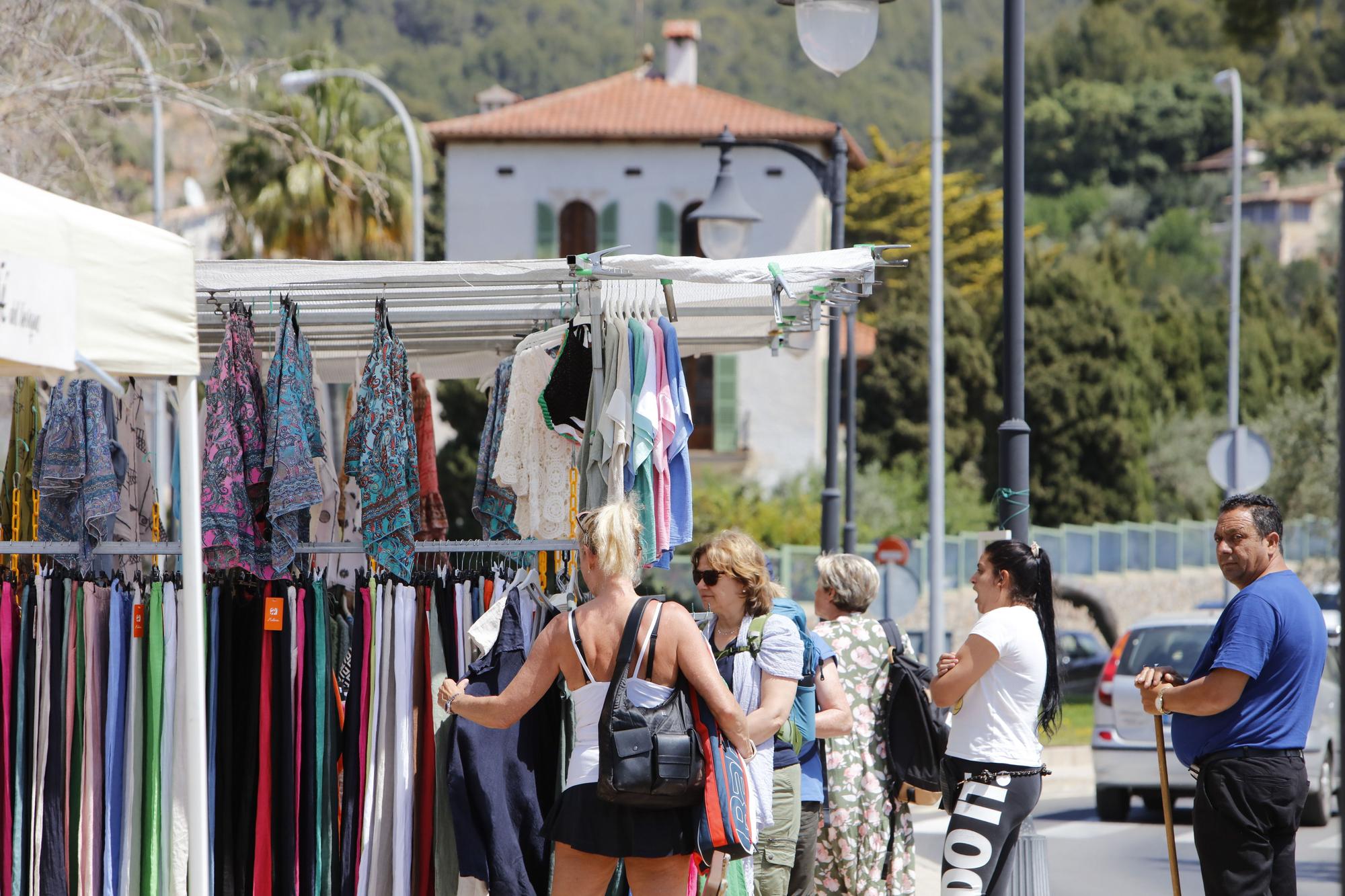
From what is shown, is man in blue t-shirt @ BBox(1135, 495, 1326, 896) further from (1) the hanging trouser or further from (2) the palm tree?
(2) the palm tree

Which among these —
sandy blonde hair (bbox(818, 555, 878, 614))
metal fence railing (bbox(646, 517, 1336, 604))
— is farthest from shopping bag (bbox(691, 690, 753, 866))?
metal fence railing (bbox(646, 517, 1336, 604))

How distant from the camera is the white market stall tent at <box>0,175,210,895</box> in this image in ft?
12.5

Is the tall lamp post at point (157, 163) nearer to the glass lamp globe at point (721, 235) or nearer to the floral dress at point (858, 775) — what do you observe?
the floral dress at point (858, 775)

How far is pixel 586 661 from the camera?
4922mm

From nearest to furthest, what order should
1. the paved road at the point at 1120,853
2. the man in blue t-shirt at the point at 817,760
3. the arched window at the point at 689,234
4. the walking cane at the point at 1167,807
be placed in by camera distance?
the walking cane at the point at 1167,807 < the man in blue t-shirt at the point at 817,760 < the paved road at the point at 1120,853 < the arched window at the point at 689,234

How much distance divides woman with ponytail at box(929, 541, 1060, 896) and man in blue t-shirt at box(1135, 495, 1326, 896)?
1.87 feet

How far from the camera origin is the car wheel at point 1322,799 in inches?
521

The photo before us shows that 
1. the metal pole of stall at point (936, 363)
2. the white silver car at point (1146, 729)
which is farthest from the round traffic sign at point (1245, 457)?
the white silver car at point (1146, 729)

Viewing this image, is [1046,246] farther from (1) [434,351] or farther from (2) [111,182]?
(1) [434,351]

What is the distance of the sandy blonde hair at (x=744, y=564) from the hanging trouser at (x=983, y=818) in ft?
3.00

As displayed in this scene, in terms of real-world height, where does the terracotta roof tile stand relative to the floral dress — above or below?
above

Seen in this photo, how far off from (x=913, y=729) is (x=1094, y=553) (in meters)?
31.7

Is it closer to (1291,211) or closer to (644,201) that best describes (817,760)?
(644,201)

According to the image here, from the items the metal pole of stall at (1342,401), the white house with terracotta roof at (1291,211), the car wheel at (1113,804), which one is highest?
the white house with terracotta roof at (1291,211)
